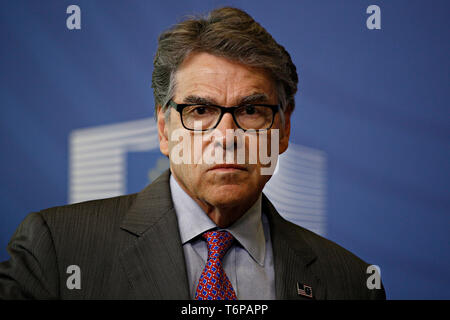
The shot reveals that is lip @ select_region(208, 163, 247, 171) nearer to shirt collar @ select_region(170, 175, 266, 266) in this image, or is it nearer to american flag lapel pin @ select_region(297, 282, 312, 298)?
shirt collar @ select_region(170, 175, 266, 266)

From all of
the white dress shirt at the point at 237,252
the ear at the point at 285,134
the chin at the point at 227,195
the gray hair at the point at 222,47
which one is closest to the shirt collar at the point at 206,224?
the white dress shirt at the point at 237,252

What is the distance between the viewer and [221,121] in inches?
65.4

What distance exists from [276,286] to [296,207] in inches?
38.2

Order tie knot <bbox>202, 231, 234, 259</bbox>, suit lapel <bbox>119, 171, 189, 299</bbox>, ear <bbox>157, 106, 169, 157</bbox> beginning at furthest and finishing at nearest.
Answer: ear <bbox>157, 106, 169, 157</bbox> → tie knot <bbox>202, 231, 234, 259</bbox> → suit lapel <bbox>119, 171, 189, 299</bbox>

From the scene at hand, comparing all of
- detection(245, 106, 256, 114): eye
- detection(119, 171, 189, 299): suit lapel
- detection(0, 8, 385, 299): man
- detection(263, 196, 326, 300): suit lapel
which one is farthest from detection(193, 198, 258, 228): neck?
detection(245, 106, 256, 114): eye

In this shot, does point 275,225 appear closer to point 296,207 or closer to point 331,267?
point 331,267

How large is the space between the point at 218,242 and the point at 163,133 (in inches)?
19.7

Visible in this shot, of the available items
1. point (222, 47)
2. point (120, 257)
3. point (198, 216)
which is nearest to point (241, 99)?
point (222, 47)

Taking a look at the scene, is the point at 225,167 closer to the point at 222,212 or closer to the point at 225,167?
the point at 225,167

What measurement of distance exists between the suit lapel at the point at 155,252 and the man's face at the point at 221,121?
0.46 ft

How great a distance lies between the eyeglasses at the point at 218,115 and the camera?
1.69 meters

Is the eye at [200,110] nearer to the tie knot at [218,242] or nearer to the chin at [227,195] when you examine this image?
the chin at [227,195]

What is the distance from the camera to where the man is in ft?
5.27
